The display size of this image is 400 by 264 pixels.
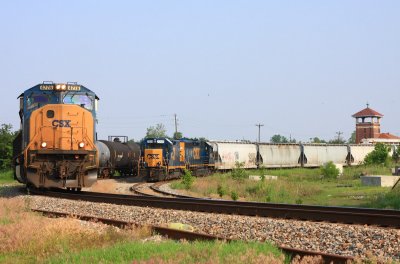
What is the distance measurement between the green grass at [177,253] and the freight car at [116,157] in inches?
828

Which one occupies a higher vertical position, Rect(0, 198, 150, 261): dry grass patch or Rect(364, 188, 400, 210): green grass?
Rect(0, 198, 150, 261): dry grass patch

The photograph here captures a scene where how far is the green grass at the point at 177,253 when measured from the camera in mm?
6414

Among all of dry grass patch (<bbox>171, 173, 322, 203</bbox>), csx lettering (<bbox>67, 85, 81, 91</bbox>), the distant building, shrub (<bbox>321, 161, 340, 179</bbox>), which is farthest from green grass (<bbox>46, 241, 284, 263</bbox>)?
the distant building

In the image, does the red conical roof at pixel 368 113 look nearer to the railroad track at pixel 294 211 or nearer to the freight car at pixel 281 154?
the freight car at pixel 281 154

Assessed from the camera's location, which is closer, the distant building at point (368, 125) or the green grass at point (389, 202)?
the green grass at point (389, 202)

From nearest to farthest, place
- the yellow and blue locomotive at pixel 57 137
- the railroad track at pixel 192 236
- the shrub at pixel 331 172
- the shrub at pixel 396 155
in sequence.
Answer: the railroad track at pixel 192 236, the yellow and blue locomotive at pixel 57 137, the shrub at pixel 331 172, the shrub at pixel 396 155

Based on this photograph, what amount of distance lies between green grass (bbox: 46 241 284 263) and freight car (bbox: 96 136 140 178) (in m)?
21.0

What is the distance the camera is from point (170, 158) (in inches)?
1312

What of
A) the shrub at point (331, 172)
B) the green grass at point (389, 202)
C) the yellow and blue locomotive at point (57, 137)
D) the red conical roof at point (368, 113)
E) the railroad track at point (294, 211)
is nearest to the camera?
the railroad track at point (294, 211)

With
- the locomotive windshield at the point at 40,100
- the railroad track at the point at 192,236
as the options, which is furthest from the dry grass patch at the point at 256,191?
the railroad track at the point at 192,236

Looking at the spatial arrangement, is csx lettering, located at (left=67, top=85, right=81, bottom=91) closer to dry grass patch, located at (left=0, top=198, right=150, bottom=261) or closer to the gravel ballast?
the gravel ballast

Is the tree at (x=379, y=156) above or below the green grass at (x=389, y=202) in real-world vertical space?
above

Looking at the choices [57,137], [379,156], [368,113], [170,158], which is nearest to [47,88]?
[57,137]

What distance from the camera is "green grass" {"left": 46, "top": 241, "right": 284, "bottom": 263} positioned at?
641 cm
